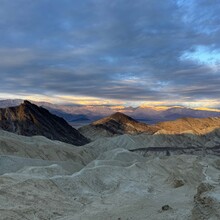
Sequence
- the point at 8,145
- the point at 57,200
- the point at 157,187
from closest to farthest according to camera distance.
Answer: the point at 57,200 < the point at 157,187 < the point at 8,145

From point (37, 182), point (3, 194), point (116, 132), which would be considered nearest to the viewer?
point (3, 194)

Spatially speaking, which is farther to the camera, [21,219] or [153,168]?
[153,168]

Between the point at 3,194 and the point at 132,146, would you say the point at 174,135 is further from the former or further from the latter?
the point at 3,194

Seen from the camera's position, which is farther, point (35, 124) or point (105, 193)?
point (35, 124)

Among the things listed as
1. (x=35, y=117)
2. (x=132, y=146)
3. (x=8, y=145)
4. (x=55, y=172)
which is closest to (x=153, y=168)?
(x=55, y=172)

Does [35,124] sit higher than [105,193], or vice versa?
[35,124]

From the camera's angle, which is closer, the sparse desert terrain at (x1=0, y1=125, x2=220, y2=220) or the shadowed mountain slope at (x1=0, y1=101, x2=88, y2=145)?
the sparse desert terrain at (x1=0, y1=125, x2=220, y2=220)

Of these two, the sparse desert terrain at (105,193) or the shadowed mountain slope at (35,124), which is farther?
the shadowed mountain slope at (35,124)
